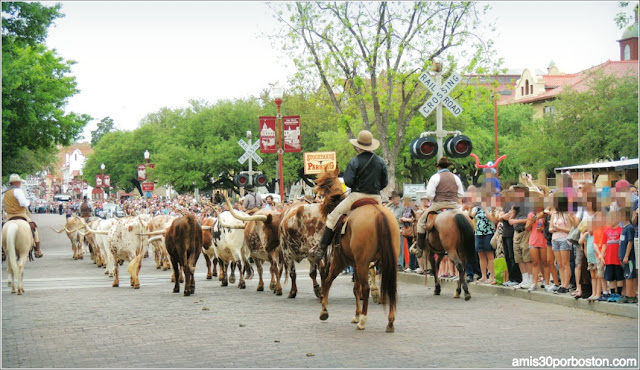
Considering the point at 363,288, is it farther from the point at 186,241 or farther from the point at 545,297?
the point at 186,241

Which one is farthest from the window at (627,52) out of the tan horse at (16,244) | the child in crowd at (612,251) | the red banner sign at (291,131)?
the child in crowd at (612,251)

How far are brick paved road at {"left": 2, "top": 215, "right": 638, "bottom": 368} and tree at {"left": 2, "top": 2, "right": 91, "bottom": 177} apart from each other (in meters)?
21.2

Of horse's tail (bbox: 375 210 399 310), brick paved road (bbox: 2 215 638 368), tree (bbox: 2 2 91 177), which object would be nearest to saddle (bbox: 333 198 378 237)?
horse's tail (bbox: 375 210 399 310)

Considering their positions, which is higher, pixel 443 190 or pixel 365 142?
pixel 365 142

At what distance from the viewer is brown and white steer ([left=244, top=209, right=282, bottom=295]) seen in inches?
663

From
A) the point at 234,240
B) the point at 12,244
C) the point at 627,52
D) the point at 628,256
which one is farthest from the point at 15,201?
the point at 627,52

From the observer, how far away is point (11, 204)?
18.6 m

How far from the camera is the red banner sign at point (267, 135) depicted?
3109cm

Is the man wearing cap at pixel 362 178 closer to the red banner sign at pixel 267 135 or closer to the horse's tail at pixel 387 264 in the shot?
the horse's tail at pixel 387 264

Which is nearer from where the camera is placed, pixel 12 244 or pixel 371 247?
pixel 371 247

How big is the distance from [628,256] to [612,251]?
297 mm

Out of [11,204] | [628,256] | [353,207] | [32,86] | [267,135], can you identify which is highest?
[32,86]

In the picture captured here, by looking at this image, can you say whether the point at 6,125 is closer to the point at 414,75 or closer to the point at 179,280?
the point at 414,75

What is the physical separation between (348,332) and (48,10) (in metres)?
34.1
